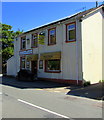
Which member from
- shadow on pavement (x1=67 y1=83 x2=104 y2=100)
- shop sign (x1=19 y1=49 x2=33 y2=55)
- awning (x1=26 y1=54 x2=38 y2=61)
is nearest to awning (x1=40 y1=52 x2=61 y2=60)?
awning (x1=26 y1=54 x2=38 y2=61)

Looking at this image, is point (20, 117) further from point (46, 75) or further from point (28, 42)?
point (28, 42)

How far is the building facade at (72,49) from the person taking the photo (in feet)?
47.5

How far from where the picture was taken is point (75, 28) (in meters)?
15.0

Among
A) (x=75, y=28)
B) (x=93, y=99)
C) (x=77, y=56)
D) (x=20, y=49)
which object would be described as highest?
(x=75, y=28)

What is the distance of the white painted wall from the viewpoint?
1452 cm

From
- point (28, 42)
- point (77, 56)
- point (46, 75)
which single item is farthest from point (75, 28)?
point (28, 42)

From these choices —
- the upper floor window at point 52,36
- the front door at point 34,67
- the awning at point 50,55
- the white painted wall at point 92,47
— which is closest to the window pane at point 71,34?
the white painted wall at point 92,47

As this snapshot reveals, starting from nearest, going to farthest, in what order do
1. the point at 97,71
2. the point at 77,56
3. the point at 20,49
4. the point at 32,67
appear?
the point at 77,56 < the point at 97,71 < the point at 32,67 < the point at 20,49

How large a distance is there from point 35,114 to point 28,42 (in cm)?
1607

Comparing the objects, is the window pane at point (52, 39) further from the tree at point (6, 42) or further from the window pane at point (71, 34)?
the tree at point (6, 42)

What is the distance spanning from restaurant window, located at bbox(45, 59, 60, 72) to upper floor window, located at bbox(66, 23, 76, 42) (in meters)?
2.71

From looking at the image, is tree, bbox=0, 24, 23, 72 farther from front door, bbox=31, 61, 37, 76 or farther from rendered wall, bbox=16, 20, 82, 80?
rendered wall, bbox=16, 20, 82, 80

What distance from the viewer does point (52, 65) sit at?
17.5 meters

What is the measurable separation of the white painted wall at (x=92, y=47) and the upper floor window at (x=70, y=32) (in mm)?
1085
